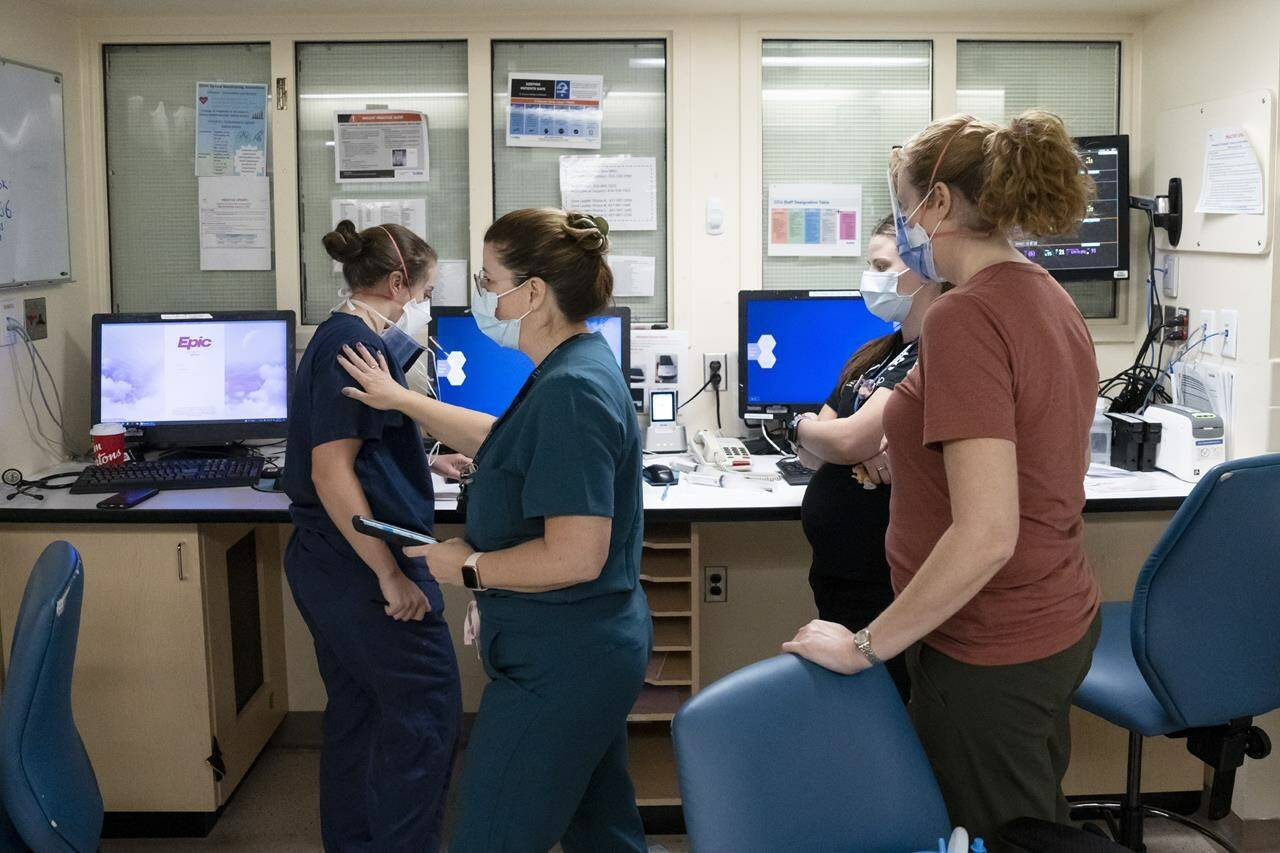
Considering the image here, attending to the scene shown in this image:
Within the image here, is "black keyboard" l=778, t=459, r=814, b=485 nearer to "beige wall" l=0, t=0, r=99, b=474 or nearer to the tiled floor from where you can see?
the tiled floor

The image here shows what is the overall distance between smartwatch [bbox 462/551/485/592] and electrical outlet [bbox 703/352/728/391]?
5.55 ft

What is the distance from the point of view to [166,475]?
295cm

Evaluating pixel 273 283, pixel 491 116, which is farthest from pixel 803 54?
pixel 273 283

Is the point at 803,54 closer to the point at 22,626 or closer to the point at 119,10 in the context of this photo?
the point at 119,10

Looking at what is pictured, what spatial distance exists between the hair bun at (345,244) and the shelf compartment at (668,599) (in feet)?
3.52

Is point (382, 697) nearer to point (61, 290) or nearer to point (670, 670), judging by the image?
point (670, 670)

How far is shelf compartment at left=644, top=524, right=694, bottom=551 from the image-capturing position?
281 centimetres

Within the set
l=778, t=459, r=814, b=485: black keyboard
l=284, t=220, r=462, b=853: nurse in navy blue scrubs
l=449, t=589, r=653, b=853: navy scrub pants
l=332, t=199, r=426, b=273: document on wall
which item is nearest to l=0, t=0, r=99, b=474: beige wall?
l=332, t=199, r=426, b=273: document on wall

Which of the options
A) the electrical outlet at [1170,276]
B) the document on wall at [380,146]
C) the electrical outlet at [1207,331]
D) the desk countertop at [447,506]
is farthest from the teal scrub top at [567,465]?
the electrical outlet at [1170,276]

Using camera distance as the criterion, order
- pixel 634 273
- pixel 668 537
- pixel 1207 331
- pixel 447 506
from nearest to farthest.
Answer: pixel 447 506 → pixel 668 537 → pixel 1207 331 → pixel 634 273

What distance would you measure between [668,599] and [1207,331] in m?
1.54

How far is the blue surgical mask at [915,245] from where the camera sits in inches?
65.1

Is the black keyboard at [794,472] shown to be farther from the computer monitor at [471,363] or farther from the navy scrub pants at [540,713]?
the navy scrub pants at [540,713]

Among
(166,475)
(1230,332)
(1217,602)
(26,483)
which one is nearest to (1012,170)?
(1217,602)
